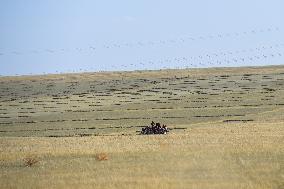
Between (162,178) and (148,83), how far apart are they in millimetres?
127185

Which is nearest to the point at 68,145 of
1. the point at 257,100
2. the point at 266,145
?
the point at 266,145

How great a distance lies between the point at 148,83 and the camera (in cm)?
15450

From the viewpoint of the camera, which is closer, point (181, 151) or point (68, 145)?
point (181, 151)

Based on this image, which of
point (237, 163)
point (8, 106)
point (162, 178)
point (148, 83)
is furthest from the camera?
point (148, 83)

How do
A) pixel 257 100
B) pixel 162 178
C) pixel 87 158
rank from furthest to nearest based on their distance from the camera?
pixel 257 100 → pixel 87 158 → pixel 162 178

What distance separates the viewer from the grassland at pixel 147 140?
2822 centimetres

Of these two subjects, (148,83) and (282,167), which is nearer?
(282,167)

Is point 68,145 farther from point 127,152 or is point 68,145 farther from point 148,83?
point 148,83

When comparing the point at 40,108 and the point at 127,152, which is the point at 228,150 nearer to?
the point at 127,152

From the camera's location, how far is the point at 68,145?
146 feet

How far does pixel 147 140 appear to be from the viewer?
1841 inches

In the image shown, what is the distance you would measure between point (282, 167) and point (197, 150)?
8.54 meters

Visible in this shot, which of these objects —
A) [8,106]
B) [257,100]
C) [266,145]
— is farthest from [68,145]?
[8,106]

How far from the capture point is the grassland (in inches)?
1111
